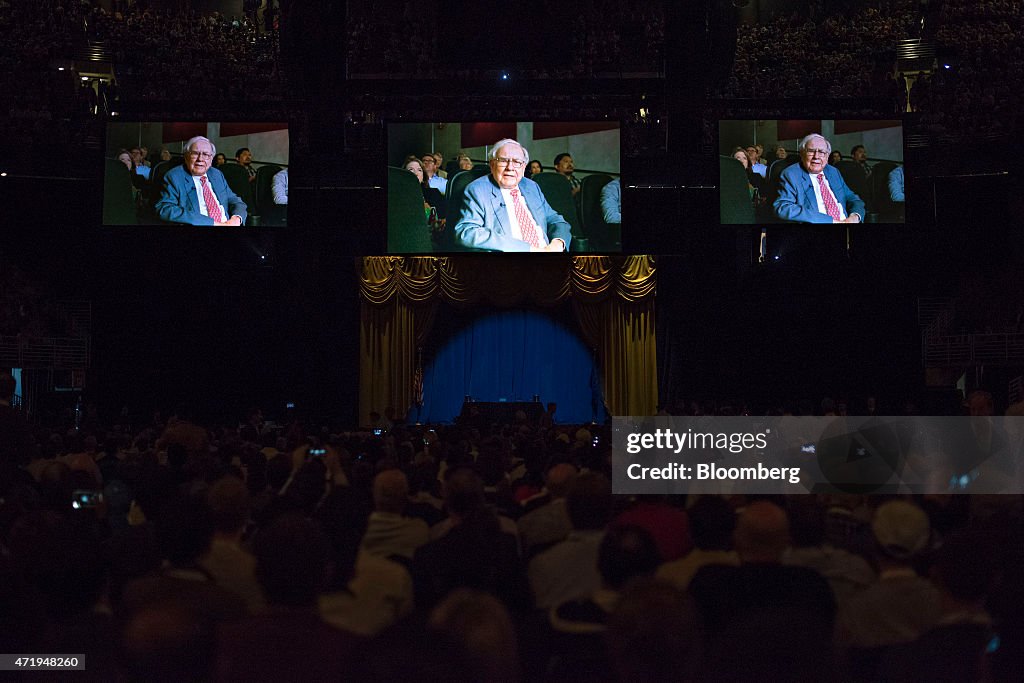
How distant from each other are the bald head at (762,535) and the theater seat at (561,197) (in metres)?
16.2

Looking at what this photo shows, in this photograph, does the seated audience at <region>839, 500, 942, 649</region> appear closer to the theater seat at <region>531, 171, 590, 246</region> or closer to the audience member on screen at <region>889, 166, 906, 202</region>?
the theater seat at <region>531, 171, 590, 246</region>

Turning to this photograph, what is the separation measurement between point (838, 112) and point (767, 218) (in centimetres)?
283

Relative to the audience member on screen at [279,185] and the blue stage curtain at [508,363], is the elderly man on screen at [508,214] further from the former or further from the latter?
the blue stage curtain at [508,363]

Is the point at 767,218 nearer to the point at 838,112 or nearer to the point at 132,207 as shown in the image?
the point at 838,112

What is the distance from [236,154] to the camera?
2016cm

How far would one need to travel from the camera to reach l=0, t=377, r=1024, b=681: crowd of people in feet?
11.4

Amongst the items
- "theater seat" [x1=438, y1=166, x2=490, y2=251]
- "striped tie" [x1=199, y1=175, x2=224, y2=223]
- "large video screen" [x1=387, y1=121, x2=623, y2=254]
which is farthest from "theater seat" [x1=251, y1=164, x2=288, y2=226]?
"theater seat" [x1=438, y1=166, x2=490, y2=251]

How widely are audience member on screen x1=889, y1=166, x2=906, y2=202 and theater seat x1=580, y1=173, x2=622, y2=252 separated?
4.75 metres

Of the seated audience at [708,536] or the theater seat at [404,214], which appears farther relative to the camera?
the theater seat at [404,214]

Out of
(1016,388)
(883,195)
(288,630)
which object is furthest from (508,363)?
(288,630)

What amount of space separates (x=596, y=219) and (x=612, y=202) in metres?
0.41

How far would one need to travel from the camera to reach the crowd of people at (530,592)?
349cm

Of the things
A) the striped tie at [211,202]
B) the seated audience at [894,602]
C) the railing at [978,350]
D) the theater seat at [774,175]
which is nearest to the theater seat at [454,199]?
the striped tie at [211,202]

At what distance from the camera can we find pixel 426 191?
20.1m
